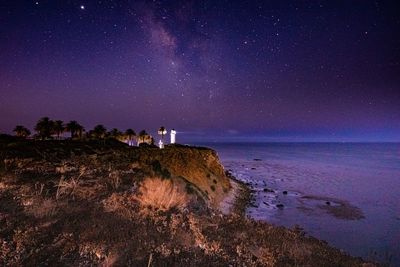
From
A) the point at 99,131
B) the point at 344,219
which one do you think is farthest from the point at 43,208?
the point at 99,131

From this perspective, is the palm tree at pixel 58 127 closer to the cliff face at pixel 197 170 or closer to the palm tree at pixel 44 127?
the palm tree at pixel 44 127

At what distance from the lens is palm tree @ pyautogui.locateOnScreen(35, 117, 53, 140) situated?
99.4 meters

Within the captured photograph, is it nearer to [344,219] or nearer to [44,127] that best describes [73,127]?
[44,127]

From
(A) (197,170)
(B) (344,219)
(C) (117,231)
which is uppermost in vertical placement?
(C) (117,231)

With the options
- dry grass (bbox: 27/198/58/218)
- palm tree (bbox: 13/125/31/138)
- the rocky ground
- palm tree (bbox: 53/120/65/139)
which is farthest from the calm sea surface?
palm tree (bbox: 13/125/31/138)

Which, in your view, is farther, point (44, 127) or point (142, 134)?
point (142, 134)

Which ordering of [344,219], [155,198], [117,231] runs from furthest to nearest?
[344,219]
[155,198]
[117,231]

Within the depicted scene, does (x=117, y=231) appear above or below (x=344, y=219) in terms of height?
above

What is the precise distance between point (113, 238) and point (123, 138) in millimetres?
123206

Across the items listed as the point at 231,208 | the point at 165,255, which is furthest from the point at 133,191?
the point at 231,208

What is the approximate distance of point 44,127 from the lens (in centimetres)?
9981

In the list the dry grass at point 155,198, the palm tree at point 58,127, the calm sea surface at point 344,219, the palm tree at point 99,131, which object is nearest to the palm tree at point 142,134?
the palm tree at point 99,131

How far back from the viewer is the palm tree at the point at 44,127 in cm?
9944

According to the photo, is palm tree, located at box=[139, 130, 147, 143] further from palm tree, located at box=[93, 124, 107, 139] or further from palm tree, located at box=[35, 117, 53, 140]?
palm tree, located at box=[35, 117, 53, 140]
